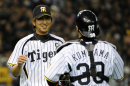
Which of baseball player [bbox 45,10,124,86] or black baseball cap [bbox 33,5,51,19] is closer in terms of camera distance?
baseball player [bbox 45,10,124,86]

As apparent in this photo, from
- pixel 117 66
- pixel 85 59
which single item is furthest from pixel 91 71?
pixel 117 66

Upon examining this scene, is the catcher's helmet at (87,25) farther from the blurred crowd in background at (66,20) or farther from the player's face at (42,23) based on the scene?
the blurred crowd in background at (66,20)

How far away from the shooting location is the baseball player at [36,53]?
4.90m

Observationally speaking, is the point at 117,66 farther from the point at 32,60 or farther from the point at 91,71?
the point at 32,60

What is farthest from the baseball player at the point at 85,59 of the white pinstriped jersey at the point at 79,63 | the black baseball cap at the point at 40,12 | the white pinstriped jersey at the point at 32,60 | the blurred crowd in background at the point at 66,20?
the blurred crowd in background at the point at 66,20

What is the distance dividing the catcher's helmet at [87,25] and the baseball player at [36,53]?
120cm

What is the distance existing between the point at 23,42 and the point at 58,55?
52.9 inches

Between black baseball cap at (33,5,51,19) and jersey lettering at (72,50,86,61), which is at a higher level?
black baseball cap at (33,5,51,19)

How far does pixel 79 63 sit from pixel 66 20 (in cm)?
820

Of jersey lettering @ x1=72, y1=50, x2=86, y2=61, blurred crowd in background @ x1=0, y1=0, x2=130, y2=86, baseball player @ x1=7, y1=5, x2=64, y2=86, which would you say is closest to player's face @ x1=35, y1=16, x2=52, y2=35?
baseball player @ x1=7, y1=5, x2=64, y2=86

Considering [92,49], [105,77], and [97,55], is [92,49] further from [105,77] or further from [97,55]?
[105,77]

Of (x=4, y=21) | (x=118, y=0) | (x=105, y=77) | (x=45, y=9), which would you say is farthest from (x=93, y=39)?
(x=118, y=0)

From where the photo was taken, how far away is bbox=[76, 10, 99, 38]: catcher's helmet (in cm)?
383

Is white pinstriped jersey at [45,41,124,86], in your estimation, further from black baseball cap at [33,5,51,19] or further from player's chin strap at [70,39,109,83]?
black baseball cap at [33,5,51,19]
